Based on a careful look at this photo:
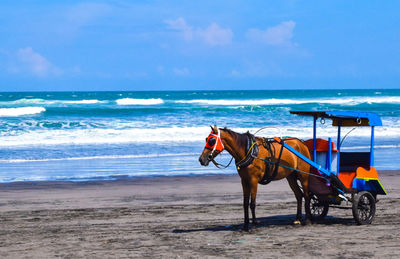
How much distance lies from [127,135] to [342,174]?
18.6m

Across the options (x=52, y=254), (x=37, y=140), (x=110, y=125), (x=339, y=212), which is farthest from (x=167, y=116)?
(x=52, y=254)

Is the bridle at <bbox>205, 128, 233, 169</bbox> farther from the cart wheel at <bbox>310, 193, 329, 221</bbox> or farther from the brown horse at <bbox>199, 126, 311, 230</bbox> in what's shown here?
the cart wheel at <bbox>310, 193, 329, 221</bbox>

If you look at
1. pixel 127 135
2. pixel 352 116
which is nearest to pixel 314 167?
pixel 352 116

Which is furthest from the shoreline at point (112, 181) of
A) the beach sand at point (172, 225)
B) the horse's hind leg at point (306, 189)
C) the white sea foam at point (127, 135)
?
the white sea foam at point (127, 135)

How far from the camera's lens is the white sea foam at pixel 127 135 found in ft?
76.4

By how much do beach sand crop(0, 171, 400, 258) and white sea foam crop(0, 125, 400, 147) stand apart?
35.9 ft

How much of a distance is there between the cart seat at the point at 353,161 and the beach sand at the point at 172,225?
2.73 ft

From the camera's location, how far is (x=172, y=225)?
825cm

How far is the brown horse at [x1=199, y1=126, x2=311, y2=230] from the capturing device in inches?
290

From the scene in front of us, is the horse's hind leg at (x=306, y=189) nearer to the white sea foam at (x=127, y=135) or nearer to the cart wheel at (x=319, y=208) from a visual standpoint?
the cart wheel at (x=319, y=208)

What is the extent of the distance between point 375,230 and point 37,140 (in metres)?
18.6

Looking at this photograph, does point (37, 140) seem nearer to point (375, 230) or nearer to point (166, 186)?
point (166, 186)

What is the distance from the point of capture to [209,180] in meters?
13.3

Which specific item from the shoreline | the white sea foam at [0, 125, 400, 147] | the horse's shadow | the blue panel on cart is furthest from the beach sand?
the white sea foam at [0, 125, 400, 147]
